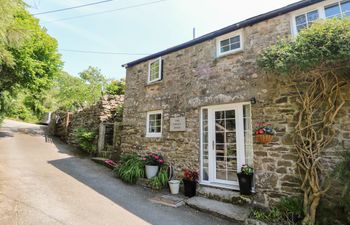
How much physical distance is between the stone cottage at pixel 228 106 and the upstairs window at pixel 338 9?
0.02 m

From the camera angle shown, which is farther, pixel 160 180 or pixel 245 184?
pixel 160 180

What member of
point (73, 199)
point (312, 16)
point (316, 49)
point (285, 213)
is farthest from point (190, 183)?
point (312, 16)

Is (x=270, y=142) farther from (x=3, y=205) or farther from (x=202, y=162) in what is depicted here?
(x=3, y=205)

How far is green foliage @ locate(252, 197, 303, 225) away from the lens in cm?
391

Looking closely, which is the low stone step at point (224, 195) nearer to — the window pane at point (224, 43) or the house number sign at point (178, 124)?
the house number sign at point (178, 124)

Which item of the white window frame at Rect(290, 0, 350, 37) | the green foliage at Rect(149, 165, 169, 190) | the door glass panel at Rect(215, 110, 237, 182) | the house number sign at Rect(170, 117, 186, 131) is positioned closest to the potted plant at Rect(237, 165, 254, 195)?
the door glass panel at Rect(215, 110, 237, 182)

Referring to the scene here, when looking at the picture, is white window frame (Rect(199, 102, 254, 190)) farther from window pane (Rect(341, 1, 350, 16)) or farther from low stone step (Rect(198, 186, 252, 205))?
window pane (Rect(341, 1, 350, 16))

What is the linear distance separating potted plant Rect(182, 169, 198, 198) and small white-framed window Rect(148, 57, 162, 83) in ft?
13.0

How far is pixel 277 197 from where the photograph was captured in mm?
4383

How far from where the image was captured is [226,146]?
220 inches

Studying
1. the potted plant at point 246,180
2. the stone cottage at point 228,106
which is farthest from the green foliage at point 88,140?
the potted plant at point 246,180

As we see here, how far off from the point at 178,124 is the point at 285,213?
3.86m

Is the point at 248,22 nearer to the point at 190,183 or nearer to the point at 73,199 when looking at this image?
the point at 190,183

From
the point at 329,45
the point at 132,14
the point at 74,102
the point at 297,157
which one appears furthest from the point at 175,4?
the point at 74,102
